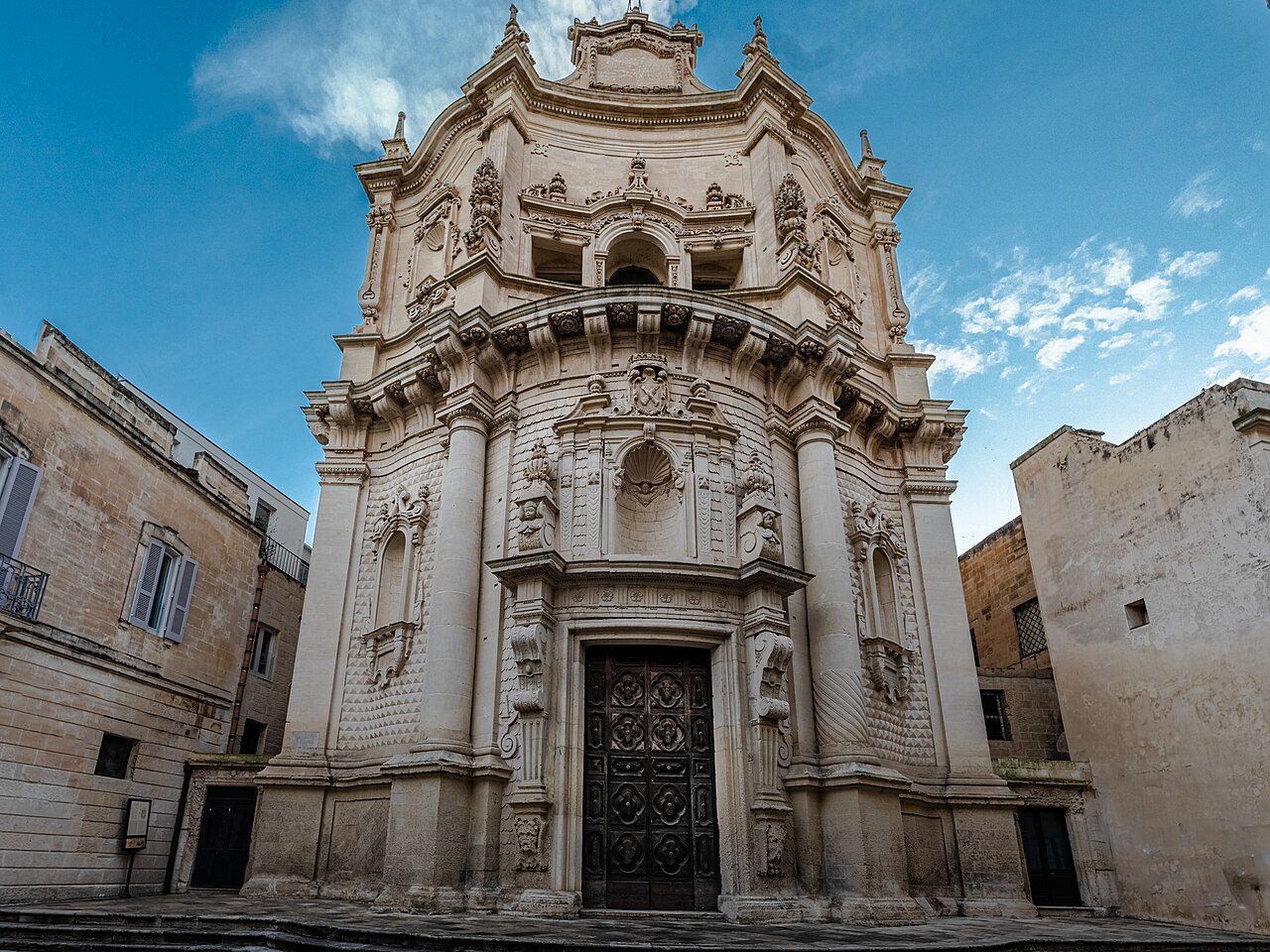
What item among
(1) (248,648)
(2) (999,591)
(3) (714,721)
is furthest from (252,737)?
(2) (999,591)

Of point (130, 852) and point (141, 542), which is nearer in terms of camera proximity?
point (130, 852)

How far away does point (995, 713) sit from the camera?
20.4m

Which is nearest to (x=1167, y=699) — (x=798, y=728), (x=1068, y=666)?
(x=1068, y=666)

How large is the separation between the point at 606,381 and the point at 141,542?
992cm

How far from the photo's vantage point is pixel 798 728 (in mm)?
13773

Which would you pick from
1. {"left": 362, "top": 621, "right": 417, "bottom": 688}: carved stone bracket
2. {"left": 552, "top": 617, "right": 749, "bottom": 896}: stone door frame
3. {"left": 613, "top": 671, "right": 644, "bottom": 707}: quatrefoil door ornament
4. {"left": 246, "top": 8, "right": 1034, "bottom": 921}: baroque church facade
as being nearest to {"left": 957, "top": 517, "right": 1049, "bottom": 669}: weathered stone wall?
{"left": 246, "top": 8, "right": 1034, "bottom": 921}: baroque church facade

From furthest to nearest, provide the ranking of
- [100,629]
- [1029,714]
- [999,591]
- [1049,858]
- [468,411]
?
[999,591]
[1029,714]
[1049,858]
[100,629]
[468,411]

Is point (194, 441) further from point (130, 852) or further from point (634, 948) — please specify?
point (634, 948)

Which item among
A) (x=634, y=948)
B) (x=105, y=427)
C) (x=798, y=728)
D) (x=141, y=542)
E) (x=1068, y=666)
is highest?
(x=105, y=427)

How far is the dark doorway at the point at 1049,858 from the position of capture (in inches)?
655

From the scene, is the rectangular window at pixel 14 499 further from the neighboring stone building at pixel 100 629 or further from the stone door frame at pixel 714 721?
the stone door frame at pixel 714 721

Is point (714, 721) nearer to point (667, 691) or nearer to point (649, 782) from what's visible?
point (667, 691)

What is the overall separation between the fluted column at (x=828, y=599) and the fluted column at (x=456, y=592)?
555cm

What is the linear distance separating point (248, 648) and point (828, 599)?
13.8 metres
